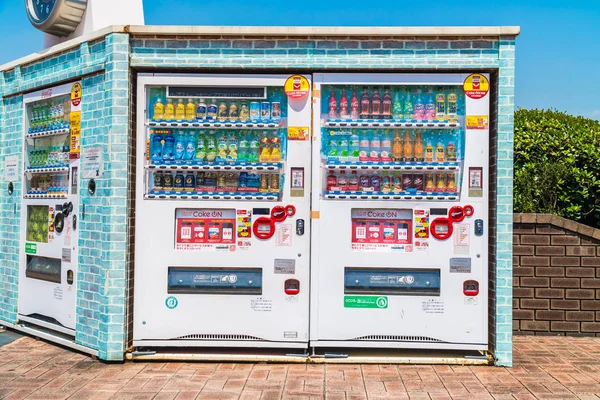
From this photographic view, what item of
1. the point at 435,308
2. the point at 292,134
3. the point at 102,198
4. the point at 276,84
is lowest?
the point at 435,308

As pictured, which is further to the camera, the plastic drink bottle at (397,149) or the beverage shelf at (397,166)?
the plastic drink bottle at (397,149)

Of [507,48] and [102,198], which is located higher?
[507,48]

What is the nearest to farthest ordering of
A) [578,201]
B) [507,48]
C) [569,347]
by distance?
[507,48] → [569,347] → [578,201]

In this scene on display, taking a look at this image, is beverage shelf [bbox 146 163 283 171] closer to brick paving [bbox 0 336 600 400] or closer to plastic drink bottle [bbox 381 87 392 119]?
plastic drink bottle [bbox 381 87 392 119]

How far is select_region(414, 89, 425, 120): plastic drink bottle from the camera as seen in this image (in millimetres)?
6246

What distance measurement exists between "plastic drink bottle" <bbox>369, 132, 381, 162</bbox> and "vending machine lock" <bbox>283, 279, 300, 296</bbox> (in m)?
1.47

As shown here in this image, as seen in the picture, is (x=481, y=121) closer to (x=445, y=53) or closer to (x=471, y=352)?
(x=445, y=53)

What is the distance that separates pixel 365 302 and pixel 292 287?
2.46 feet

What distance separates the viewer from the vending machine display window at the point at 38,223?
7086 millimetres

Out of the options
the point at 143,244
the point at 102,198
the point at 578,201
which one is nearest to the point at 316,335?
the point at 143,244

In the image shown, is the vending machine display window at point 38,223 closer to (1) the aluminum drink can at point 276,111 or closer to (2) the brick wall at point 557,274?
(1) the aluminum drink can at point 276,111

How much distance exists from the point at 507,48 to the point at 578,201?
3625 mm

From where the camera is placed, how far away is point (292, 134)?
6156mm

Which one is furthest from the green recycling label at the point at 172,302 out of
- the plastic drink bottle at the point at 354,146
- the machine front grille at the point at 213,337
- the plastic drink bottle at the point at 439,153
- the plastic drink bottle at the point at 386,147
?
the plastic drink bottle at the point at 439,153
